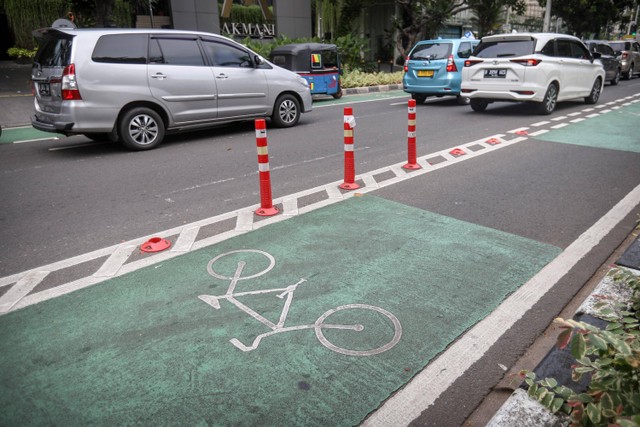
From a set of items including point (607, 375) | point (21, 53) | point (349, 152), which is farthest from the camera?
point (21, 53)

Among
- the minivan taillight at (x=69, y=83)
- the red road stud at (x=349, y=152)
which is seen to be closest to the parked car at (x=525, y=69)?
the red road stud at (x=349, y=152)

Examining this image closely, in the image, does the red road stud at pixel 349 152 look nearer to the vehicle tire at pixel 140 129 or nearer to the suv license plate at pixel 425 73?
the vehicle tire at pixel 140 129

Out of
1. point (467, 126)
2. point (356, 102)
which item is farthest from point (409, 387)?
point (356, 102)

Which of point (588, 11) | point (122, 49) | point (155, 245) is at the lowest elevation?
point (155, 245)

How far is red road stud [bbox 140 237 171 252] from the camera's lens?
4324 millimetres

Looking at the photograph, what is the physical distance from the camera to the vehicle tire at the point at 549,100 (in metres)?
11.5

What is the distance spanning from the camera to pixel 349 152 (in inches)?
231

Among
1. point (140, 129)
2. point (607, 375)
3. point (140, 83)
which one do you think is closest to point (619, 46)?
point (140, 83)

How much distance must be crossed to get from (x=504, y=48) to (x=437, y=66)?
2.43 m

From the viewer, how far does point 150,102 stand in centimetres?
828

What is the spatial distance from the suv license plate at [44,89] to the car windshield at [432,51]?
32.2 ft

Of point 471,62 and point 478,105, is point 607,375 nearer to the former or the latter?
point 471,62

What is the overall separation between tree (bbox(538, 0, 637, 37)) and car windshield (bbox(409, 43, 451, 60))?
22390 mm

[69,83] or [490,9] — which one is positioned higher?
[490,9]
